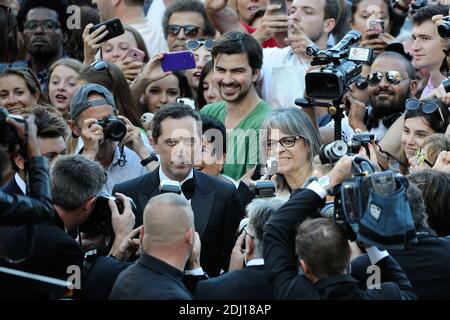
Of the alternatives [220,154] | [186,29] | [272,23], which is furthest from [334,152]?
[186,29]

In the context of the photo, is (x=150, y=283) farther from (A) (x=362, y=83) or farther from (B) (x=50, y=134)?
(A) (x=362, y=83)

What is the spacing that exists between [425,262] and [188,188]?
5.88 feet

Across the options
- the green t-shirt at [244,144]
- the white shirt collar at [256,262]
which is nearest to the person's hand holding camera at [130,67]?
the green t-shirt at [244,144]

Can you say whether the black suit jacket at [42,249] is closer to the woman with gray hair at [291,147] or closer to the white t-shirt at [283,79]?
the woman with gray hair at [291,147]

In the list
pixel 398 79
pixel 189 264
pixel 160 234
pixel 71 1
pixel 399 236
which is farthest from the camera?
pixel 71 1

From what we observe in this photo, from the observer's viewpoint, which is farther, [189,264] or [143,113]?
[143,113]

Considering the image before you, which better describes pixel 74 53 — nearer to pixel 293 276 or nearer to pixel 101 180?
pixel 101 180

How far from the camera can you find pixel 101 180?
21.6 feet

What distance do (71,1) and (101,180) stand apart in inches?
210

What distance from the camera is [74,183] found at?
649cm

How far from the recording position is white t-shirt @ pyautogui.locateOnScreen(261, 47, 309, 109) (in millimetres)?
9516

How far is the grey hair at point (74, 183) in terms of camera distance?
6449 millimetres

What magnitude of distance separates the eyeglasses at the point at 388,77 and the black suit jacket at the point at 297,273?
12.3 ft
